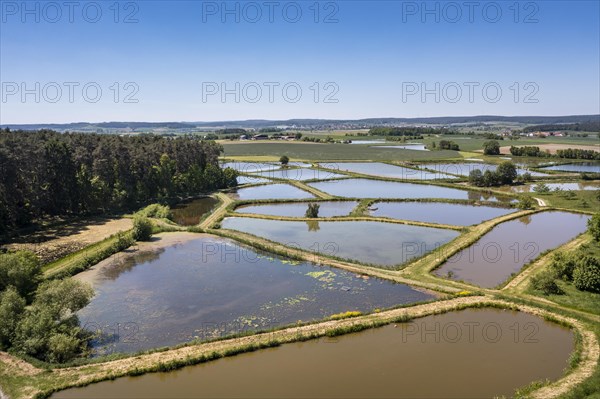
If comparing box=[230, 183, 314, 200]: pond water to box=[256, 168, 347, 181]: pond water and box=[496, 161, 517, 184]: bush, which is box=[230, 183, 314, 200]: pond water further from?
box=[496, 161, 517, 184]: bush

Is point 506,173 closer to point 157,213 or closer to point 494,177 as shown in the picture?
point 494,177

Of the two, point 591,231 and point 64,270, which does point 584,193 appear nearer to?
point 591,231

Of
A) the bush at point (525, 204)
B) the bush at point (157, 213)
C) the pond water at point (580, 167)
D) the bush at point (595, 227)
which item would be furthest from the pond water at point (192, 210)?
the pond water at point (580, 167)

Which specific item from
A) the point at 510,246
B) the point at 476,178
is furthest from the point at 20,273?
the point at 476,178

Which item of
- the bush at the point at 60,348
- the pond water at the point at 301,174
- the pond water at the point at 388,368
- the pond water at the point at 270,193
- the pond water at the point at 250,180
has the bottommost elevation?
the pond water at the point at 388,368

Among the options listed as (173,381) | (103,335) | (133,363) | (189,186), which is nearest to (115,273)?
(103,335)

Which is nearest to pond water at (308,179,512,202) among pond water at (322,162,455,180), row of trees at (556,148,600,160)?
pond water at (322,162,455,180)

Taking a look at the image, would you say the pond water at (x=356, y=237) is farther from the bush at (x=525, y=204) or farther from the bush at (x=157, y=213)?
the bush at (x=525, y=204)
